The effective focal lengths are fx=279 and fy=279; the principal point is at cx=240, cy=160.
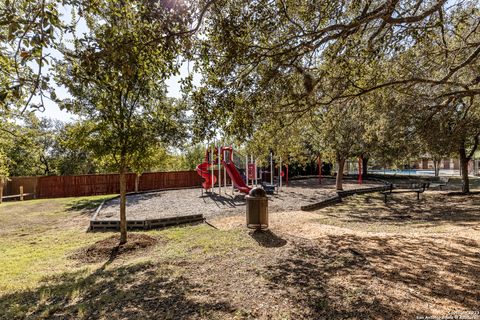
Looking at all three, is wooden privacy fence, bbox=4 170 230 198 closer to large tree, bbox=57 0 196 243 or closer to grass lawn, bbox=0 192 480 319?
grass lawn, bbox=0 192 480 319

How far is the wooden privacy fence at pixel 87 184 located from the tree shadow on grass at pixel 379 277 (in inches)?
753

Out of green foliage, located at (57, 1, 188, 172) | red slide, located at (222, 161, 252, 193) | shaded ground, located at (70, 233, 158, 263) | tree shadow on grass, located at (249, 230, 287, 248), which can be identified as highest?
green foliage, located at (57, 1, 188, 172)

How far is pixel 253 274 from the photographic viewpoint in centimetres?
442

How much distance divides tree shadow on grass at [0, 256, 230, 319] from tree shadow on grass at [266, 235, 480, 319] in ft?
4.23

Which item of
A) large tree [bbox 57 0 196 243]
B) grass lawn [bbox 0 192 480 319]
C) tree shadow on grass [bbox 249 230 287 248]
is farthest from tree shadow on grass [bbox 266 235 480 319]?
large tree [bbox 57 0 196 243]

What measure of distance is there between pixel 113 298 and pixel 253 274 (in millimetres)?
2043

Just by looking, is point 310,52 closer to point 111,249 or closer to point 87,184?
point 111,249

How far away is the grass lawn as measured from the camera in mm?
3377

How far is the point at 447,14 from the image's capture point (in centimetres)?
726

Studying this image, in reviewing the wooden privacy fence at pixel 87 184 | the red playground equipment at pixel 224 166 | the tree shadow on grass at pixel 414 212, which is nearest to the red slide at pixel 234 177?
the red playground equipment at pixel 224 166

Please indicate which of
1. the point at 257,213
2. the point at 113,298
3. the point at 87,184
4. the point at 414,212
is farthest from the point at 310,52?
the point at 87,184

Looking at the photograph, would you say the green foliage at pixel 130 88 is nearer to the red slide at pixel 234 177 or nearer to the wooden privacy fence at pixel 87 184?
the red slide at pixel 234 177

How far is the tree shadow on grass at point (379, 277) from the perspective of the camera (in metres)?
3.26

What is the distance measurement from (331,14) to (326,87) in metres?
2.40
